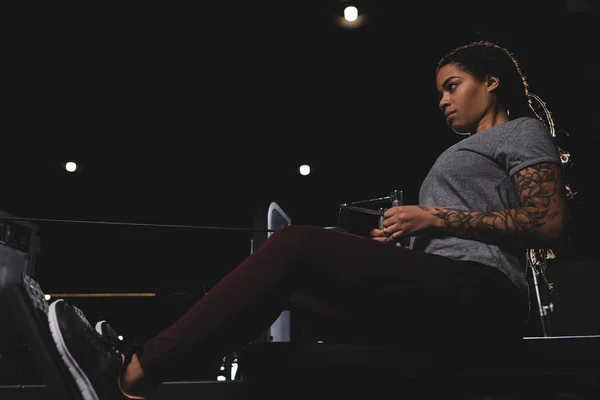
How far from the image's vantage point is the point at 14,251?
17.4 feet

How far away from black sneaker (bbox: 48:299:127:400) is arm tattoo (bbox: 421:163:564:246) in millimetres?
701

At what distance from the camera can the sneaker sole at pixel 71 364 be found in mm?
828

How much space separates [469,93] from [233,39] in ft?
8.95

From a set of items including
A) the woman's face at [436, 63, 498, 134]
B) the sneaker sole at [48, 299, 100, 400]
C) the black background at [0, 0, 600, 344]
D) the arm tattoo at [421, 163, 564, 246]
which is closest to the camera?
the sneaker sole at [48, 299, 100, 400]

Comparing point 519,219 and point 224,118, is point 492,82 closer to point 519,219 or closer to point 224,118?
point 519,219

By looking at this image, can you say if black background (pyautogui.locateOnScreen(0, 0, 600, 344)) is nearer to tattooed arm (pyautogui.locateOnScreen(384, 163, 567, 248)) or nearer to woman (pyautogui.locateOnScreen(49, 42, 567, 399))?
woman (pyautogui.locateOnScreen(49, 42, 567, 399))

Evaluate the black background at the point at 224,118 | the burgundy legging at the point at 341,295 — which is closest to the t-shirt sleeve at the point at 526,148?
the burgundy legging at the point at 341,295

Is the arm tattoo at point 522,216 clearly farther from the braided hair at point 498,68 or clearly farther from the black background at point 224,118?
the black background at point 224,118

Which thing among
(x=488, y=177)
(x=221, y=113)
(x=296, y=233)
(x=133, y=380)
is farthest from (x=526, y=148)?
(x=221, y=113)

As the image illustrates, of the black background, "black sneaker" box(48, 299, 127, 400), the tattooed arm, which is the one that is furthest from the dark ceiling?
the tattooed arm

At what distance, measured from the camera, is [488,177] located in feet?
3.56

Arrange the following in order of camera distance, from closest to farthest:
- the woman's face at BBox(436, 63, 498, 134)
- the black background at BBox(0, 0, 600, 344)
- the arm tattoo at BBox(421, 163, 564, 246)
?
the arm tattoo at BBox(421, 163, 564, 246) → the woman's face at BBox(436, 63, 498, 134) → the black background at BBox(0, 0, 600, 344)

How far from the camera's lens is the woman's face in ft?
4.00

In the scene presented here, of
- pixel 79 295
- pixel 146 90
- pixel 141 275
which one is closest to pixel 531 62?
pixel 146 90
